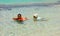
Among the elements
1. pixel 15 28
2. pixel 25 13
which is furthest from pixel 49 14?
pixel 15 28

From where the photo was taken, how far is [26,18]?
8.34ft

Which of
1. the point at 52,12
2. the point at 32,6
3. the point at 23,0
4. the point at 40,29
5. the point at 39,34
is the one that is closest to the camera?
the point at 39,34

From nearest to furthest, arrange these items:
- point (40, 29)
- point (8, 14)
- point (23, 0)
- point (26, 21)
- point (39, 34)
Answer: point (39, 34) < point (40, 29) < point (26, 21) < point (8, 14) < point (23, 0)

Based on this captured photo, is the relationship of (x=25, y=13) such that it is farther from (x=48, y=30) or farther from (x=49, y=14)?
(x=48, y=30)

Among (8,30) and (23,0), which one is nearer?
(8,30)

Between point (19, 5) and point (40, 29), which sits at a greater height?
point (19, 5)

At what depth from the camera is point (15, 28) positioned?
2215 millimetres

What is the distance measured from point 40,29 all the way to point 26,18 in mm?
433

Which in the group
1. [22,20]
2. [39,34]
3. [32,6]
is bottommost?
[39,34]

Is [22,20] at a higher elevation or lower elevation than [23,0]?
lower

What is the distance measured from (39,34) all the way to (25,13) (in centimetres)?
86

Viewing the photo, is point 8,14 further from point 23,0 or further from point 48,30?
point 23,0

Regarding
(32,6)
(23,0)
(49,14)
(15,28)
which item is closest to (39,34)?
(15,28)

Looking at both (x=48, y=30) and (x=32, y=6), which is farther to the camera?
(x=32, y=6)
